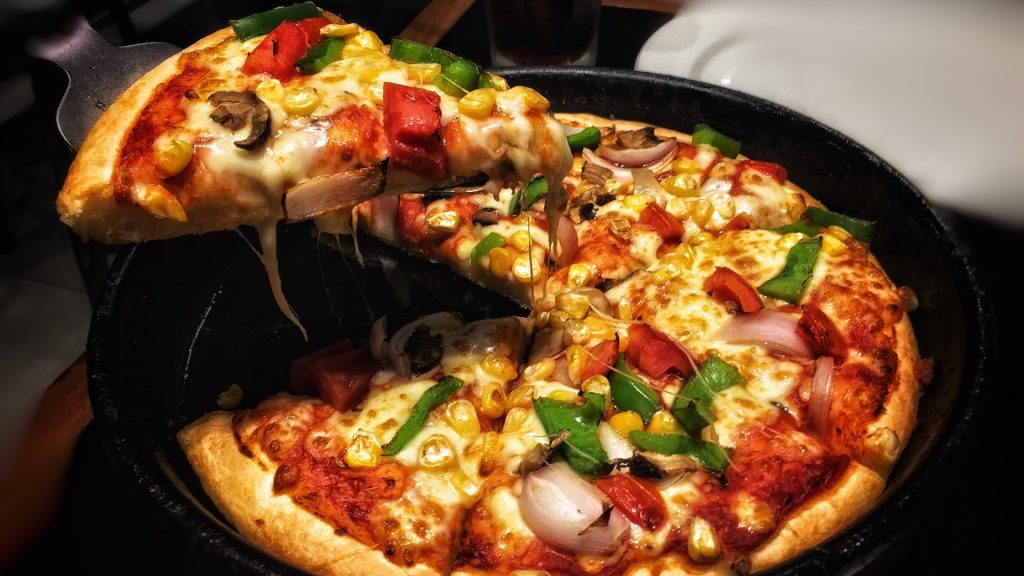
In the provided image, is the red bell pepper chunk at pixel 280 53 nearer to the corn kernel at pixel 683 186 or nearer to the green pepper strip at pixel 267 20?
the green pepper strip at pixel 267 20

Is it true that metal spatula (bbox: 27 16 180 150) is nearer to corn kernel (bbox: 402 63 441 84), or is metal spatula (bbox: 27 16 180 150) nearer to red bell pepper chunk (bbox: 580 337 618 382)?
corn kernel (bbox: 402 63 441 84)

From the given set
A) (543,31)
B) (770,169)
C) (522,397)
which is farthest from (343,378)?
(543,31)

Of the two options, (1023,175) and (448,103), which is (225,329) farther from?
(1023,175)

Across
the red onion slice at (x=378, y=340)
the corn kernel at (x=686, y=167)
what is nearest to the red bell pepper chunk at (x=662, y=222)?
the corn kernel at (x=686, y=167)

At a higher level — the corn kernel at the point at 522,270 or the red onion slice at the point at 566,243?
the red onion slice at the point at 566,243

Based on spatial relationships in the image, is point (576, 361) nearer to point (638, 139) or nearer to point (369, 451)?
point (369, 451)

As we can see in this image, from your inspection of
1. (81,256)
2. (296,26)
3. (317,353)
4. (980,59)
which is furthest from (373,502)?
(980,59)
